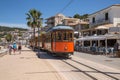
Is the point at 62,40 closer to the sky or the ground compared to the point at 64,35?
closer to the ground

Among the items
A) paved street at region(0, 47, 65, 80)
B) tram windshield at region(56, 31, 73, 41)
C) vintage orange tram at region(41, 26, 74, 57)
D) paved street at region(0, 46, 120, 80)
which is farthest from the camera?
tram windshield at region(56, 31, 73, 41)

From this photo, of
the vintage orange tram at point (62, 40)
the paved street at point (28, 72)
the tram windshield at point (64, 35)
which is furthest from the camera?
the tram windshield at point (64, 35)

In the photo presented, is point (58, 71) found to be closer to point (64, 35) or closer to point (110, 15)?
point (64, 35)

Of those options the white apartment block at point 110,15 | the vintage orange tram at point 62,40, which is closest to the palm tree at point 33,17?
the white apartment block at point 110,15

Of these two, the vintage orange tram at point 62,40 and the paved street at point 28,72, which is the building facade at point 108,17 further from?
the paved street at point 28,72

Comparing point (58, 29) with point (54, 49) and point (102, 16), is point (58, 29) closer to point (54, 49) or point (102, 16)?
point (54, 49)

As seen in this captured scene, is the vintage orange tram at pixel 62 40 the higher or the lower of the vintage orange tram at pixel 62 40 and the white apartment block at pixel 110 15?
the lower

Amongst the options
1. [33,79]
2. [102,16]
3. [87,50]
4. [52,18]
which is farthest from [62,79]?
[52,18]

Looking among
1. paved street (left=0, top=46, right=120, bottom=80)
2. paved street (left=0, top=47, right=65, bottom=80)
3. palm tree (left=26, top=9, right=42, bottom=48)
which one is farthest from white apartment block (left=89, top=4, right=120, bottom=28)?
paved street (left=0, top=47, right=65, bottom=80)

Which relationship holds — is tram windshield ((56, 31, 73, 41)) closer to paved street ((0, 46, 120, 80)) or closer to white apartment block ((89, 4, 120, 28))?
paved street ((0, 46, 120, 80))

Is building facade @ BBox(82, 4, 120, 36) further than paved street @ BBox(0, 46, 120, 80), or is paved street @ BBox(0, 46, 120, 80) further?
building facade @ BBox(82, 4, 120, 36)

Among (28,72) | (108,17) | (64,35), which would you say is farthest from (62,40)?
(108,17)

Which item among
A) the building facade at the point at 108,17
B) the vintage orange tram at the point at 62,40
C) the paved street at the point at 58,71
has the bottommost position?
the paved street at the point at 58,71

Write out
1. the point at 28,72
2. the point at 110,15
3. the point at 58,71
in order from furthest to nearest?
1. the point at 110,15
2. the point at 58,71
3. the point at 28,72
